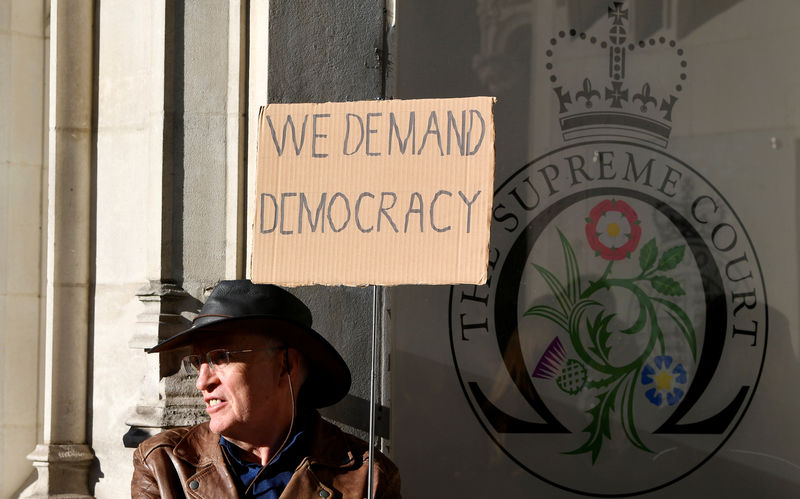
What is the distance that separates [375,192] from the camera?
3303 millimetres

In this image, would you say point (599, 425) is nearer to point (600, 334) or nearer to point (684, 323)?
point (600, 334)

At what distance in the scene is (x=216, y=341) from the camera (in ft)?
11.7

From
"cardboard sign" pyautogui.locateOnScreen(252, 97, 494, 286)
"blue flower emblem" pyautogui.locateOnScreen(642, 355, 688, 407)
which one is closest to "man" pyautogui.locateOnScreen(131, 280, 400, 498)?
"cardboard sign" pyautogui.locateOnScreen(252, 97, 494, 286)

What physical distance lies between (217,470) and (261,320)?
49cm

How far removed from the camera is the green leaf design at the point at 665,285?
215 inches

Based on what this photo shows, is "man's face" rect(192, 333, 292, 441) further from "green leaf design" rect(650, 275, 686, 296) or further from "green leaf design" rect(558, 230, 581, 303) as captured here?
"green leaf design" rect(650, 275, 686, 296)

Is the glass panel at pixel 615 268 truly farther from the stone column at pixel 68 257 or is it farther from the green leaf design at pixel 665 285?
the stone column at pixel 68 257

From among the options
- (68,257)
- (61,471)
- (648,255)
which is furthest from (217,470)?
(648,255)

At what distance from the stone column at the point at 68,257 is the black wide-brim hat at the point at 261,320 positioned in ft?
4.91

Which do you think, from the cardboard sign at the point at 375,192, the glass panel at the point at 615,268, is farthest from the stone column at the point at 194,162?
the cardboard sign at the point at 375,192

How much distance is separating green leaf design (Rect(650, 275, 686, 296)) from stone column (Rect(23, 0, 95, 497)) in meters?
2.66

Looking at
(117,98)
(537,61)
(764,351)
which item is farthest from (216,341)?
(764,351)

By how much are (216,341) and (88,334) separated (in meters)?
1.67

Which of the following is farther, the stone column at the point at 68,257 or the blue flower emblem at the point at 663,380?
the blue flower emblem at the point at 663,380
